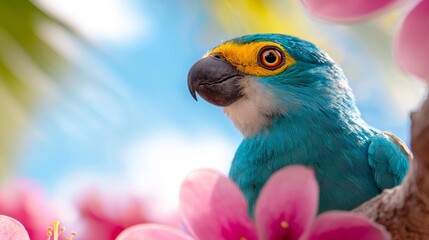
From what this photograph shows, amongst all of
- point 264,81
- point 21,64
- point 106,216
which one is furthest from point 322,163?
point 21,64

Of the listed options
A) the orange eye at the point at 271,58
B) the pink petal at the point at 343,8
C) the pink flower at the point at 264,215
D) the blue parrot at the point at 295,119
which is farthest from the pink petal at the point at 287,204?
the orange eye at the point at 271,58

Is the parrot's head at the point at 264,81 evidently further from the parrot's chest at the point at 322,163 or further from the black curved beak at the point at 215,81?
the parrot's chest at the point at 322,163

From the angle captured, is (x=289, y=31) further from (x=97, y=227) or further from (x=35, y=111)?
(x=97, y=227)

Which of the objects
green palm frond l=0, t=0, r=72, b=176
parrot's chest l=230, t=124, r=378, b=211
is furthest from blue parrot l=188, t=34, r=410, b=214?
green palm frond l=0, t=0, r=72, b=176

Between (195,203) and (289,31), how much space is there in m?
2.87

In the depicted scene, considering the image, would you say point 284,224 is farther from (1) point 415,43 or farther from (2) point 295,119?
(2) point 295,119

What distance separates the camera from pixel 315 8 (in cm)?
34

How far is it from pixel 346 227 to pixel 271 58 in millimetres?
1140

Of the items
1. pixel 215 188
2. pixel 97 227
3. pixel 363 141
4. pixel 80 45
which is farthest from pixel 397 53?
pixel 80 45

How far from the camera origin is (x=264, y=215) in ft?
1.35

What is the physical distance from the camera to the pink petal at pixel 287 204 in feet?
1.29

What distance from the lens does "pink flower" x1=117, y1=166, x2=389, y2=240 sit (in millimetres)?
375

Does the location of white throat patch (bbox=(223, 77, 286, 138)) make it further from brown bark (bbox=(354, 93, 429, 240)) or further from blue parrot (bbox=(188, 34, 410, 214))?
brown bark (bbox=(354, 93, 429, 240))

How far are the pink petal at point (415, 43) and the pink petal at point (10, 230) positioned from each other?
0.97 feet
